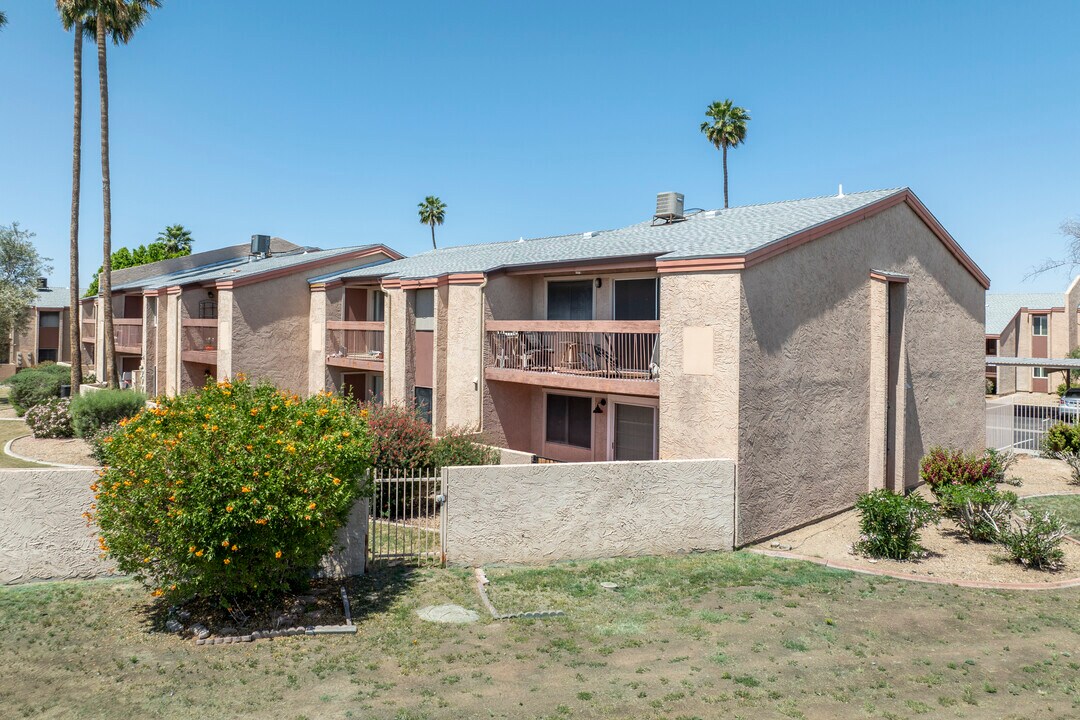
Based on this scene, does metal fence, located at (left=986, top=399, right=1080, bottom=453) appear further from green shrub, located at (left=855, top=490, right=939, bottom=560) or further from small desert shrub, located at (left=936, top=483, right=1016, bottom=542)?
green shrub, located at (left=855, top=490, right=939, bottom=560)

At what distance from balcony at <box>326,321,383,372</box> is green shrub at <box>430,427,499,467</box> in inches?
295

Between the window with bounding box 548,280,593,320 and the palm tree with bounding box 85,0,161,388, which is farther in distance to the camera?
the palm tree with bounding box 85,0,161,388

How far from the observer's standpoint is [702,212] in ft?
75.4

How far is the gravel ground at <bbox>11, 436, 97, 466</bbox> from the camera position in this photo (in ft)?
72.0

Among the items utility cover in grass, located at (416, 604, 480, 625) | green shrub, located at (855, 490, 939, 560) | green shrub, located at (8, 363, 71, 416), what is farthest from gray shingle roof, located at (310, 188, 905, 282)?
green shrub, located at (8, 363, 71, 416)

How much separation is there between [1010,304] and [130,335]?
59.2 meters

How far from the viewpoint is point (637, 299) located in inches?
740

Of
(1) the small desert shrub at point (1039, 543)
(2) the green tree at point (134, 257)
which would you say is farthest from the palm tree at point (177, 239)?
(1) the small desert shrub at point (1039, 543)

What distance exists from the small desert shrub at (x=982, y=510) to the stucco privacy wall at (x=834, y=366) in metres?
2.52

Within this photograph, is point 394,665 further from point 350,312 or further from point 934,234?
point 350,312

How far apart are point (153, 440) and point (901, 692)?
9353 millimetres

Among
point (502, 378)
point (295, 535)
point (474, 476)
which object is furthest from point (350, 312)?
point (295, 535)

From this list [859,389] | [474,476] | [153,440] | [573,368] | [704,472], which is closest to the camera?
[153,440]

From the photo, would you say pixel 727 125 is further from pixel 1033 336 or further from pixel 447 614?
pixel 447 614
